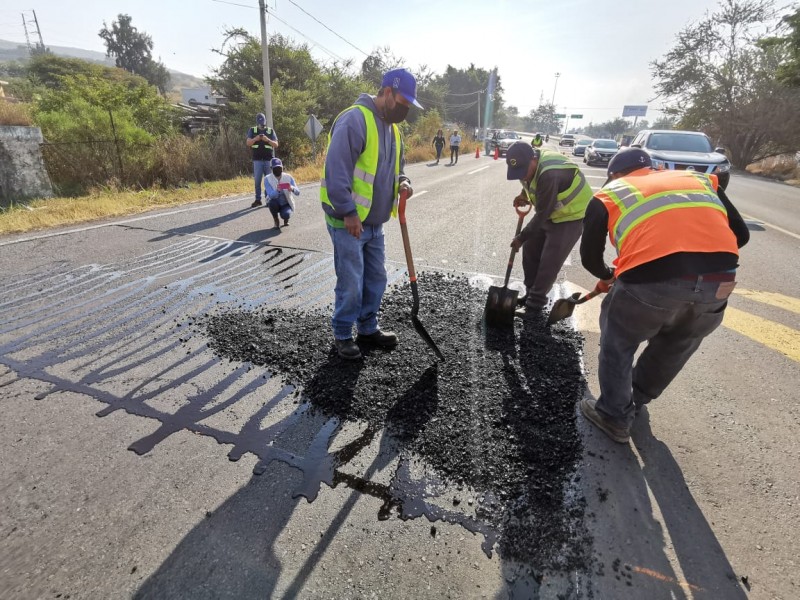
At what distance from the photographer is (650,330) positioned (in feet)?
7.17

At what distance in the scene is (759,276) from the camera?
540 cm

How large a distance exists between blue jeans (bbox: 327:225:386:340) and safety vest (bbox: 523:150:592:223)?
1.64 metres

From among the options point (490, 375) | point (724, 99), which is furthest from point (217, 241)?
point (724, 99)

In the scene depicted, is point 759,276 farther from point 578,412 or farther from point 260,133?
point 260,133

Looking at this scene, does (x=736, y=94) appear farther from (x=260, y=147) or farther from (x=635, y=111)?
(x=635, y=111)

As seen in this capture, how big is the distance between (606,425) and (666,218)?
1224 mm

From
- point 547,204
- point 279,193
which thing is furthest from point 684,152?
point 279,193

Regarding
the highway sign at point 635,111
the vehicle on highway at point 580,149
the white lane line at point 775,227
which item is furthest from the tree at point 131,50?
the highway sign at point 635,111

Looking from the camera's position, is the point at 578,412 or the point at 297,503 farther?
the point at 578,412

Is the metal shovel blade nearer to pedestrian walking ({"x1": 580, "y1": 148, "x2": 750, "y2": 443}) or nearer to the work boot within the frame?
pedestrian walking ({"x1": 580, "y1": 148, "x2": 750, "y2": 443})

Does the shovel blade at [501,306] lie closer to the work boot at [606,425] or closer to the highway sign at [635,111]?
the work boot at [606,425]

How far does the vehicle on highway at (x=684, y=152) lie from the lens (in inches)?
355

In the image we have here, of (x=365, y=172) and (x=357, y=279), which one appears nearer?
(x=365, y=172)

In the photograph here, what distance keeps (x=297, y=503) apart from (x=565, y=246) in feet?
10.5
